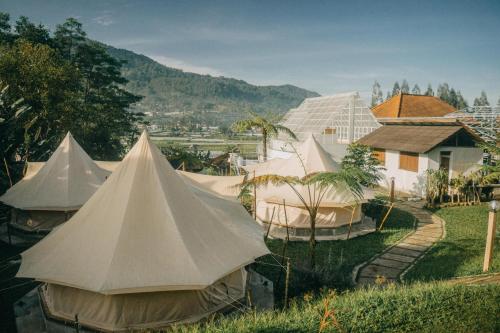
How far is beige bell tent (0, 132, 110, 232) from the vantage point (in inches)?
554

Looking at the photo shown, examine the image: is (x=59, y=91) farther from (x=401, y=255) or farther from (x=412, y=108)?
(x=412, y=108)

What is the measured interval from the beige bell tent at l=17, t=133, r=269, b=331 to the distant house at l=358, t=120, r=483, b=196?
16349 mm

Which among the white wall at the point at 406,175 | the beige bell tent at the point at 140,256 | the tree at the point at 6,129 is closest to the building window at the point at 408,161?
the white wall at the point at 406,175

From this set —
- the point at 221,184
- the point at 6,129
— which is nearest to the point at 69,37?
the point at 6,129

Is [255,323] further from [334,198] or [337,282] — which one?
[334,198]

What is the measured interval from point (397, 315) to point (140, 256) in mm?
5029

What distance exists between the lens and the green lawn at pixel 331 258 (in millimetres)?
9452

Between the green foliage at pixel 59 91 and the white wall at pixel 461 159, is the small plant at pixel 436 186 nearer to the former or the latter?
the white wall at pixel 461 159

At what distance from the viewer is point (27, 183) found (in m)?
14.6

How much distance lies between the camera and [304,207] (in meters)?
15.1

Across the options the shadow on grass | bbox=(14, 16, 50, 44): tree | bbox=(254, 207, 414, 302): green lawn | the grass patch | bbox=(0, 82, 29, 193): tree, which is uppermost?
bbox=(14, 16, 50, 44): tree

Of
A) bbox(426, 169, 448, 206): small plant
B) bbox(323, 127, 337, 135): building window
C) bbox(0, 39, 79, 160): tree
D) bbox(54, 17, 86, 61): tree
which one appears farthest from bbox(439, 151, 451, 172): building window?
bbox(54, 17, 86, 61): tree

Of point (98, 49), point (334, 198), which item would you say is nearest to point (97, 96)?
point (98, 49)

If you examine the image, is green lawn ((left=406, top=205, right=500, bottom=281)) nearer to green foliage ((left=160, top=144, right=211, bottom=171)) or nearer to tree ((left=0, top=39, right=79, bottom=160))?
green foliage ((left=160, top=144, right=211, bottom=171))
